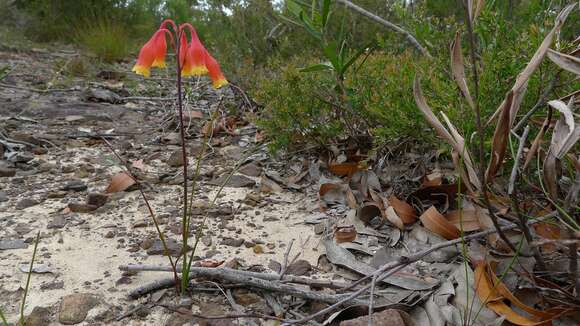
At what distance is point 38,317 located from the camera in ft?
4.63

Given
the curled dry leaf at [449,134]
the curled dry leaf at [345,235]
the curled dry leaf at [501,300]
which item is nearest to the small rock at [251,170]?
the curled dry leaf at [345,235]

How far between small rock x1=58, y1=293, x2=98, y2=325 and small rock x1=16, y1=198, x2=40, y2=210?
0.90 metres

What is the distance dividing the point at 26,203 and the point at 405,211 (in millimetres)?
1749

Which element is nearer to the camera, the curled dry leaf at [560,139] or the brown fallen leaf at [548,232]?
the curled dry leaf at [560,139]

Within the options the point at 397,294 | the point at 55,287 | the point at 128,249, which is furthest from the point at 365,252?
the point at 55,287

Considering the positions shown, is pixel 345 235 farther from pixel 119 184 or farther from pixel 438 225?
pixel 119 184

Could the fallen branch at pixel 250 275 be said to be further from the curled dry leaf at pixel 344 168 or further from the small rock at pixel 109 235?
the curled dry leaf at pixel 344 168

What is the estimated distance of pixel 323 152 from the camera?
2725 millimetres

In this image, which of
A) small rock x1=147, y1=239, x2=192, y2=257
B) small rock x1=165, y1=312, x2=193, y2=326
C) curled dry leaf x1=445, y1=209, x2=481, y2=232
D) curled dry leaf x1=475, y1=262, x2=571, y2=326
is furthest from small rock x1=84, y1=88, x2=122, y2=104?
curled dry leaf x1=475, y1=262, x2=571, y2=326

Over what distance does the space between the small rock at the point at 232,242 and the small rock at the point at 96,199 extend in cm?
72

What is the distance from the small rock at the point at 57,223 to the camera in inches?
78.9

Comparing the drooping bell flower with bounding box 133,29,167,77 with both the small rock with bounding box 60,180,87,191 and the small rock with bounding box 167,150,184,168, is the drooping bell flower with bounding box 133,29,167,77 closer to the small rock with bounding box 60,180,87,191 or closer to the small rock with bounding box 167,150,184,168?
the small rock with bounding box 60,180,87,191

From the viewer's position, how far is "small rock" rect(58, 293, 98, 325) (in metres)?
1.41

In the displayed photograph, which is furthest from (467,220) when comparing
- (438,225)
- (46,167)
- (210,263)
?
(46,167)
